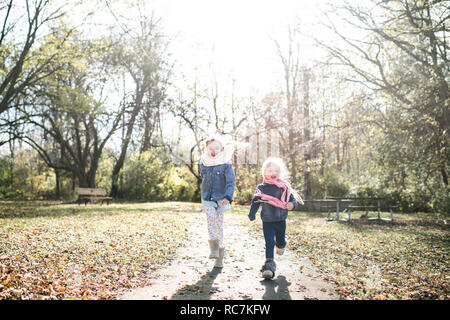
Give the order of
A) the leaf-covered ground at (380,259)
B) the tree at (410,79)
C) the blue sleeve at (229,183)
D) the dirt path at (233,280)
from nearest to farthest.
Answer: the dirt path at (233,280)
the leaf-covered ground at (380,259)
the blue sleeve at (229,183)
the tree at (410,79)

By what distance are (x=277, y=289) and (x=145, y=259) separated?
108 inches

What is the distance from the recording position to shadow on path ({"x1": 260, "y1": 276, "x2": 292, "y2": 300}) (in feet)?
14.3

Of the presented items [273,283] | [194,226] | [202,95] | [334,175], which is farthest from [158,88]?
[273,283]

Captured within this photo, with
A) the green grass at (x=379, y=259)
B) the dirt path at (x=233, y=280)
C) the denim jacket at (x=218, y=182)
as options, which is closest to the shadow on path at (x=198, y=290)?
the dirt path at (x=233, y=280)

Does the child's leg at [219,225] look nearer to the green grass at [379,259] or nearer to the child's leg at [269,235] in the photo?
the child's leg at [269,235]

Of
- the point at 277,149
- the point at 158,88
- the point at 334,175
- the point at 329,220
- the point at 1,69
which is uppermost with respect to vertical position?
the point at 158,88

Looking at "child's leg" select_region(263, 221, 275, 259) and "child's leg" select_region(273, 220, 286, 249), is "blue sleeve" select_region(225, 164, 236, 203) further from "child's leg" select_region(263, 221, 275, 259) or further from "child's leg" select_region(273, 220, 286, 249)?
"child's leg" select_region(273, 220, 286, 249)

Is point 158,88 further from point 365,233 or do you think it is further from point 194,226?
point 365,233

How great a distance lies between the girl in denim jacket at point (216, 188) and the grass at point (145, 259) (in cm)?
111

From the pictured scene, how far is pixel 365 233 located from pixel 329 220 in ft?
12.3

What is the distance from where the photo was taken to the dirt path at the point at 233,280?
14.6ft

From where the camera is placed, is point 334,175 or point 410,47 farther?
point 334,175

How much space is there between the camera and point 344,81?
15.2 meters
